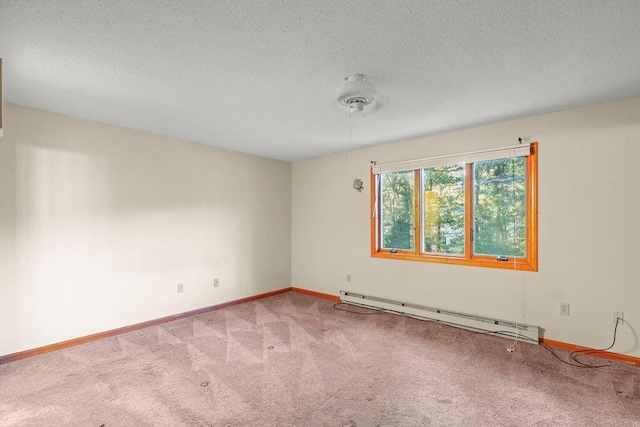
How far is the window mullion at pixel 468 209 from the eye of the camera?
3.47 m

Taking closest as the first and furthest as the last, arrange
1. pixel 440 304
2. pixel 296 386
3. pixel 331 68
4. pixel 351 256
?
1. pixel 331 68
2. pixel 296 386
3. pixel 440 304
4. pixel 351 256

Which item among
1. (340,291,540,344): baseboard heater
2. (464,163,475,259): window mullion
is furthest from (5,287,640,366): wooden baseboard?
(464,163,475,259): window mullion

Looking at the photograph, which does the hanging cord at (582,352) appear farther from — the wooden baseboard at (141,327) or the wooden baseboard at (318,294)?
the wooden baseboard at (318,294)

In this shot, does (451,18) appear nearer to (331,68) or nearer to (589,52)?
(331,68)

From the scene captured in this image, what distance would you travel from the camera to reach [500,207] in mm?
3305

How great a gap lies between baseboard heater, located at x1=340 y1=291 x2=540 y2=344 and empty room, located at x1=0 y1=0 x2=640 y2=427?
2cm

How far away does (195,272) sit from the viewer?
3.96 meters

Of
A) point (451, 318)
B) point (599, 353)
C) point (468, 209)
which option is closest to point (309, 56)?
point (468, 209)

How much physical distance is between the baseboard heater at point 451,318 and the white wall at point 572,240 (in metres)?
0.08

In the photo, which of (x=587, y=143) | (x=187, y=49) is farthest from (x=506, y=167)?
(x=187, y=49)

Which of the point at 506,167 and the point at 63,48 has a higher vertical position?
the point at 63,48

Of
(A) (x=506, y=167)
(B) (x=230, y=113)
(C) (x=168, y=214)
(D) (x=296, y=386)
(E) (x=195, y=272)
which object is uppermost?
(B) (x=230, y=113)

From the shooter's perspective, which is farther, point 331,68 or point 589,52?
point 331,68

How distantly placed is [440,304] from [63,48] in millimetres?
4050
